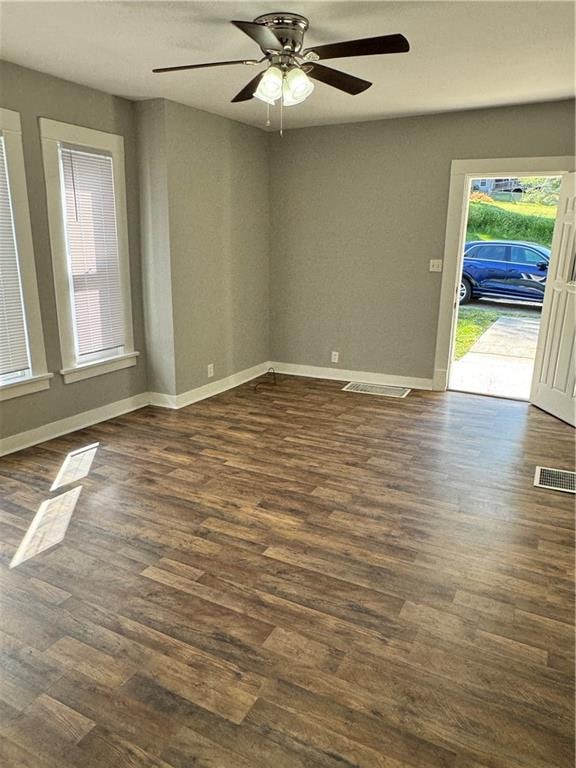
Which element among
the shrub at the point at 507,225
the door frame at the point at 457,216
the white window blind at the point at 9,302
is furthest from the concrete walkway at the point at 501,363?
the white window blind at the point at 9,302

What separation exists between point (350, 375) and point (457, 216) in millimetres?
1846

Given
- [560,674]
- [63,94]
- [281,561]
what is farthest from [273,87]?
[560,674]

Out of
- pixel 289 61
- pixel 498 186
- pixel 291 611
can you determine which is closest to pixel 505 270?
pixel 498 186

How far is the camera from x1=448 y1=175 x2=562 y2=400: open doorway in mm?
7102

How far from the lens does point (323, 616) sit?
6.89ft

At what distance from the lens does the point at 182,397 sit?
15.4 feet

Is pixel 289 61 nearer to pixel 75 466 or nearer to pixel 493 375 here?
pixel 75 466

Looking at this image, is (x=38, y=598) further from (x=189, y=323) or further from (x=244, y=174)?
(x=244, y=174)

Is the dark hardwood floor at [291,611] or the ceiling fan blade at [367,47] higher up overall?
the ceiling fan blade at [367,47]

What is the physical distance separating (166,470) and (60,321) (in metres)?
1.40

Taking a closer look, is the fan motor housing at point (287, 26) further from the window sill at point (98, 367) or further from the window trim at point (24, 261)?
the window sill at point (98, 367)

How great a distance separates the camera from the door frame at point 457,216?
4.34 metres

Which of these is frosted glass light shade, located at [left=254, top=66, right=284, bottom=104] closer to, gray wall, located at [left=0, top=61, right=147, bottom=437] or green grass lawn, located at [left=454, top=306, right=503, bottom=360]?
gray wall, located at [left=0, top=61, right=147, bottom=437]

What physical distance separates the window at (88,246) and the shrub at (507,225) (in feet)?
24.0
